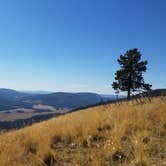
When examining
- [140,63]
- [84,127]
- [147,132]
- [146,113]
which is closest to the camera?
[147,132]

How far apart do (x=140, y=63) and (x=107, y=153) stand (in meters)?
37.8

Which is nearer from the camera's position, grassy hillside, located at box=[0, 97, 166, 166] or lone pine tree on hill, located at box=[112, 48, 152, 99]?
grassy hillside, located at box=[0, 97, 166, 166]

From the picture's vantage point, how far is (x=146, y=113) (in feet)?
27.7

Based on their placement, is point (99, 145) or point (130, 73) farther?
point (130, 73)

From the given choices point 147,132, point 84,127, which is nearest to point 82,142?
point 84,127

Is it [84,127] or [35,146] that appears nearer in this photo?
[35,146]

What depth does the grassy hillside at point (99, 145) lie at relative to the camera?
533 cm

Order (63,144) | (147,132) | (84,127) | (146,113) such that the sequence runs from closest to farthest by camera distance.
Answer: (147,132) < (63,144) < (84,127) < (146,113)

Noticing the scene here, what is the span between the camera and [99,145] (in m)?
6.25

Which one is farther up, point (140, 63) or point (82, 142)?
point (140, 63)

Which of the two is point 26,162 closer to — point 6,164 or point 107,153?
point 6,164

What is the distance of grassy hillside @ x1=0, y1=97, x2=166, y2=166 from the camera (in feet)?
17.5

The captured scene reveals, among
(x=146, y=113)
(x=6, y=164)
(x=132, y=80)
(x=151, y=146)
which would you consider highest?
(x=132, y=80)

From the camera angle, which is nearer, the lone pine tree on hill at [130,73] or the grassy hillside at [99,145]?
the grassy hillside at [99,145]
